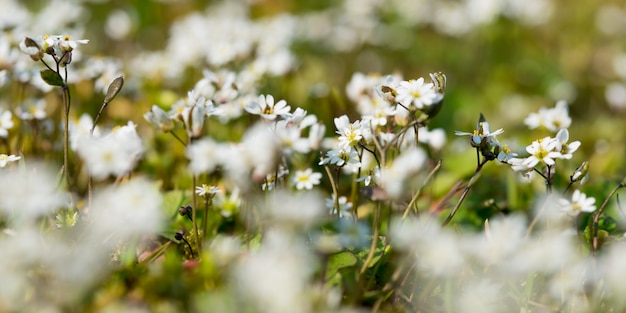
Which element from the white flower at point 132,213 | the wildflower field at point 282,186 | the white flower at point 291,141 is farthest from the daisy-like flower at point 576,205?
the white flower at point 132,213

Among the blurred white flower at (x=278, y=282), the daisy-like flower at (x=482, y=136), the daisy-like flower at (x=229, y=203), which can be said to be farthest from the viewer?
the daisy-like flower at (x=229, y=203)

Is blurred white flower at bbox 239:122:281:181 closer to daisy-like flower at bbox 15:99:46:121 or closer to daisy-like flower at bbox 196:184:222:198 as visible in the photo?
daisy-like flower at bbox 196:184:222:198

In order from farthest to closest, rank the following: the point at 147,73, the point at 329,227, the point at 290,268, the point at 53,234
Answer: the point at 147,73 < the point at 329,227 < the point at 53,234 < the point at 290,268

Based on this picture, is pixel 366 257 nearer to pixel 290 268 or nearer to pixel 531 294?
pixel 531 294

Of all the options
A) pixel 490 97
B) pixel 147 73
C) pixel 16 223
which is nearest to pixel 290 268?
pixel 16 223

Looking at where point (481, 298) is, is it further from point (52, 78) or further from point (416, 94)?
point (52, 78)

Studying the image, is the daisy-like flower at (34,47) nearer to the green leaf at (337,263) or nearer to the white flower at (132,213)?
the white flower at (132,213)

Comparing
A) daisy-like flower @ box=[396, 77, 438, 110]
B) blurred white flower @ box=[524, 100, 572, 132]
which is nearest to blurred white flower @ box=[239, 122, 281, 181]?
daisy-like flower @ box=[396, 77, 438, 110]

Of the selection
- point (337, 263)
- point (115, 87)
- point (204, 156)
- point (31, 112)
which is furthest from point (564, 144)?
point (31, 112)
